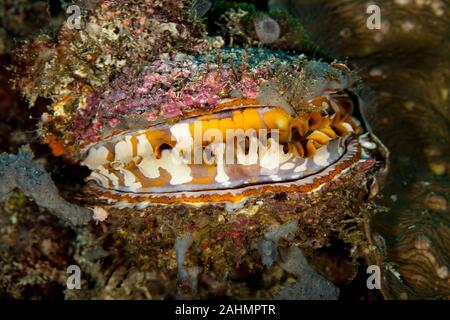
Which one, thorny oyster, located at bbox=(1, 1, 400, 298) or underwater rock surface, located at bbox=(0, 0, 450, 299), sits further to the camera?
underwater rock surface, located at bbox=(0, 0, 450, 299)

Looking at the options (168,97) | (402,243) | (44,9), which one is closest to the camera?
(168,97)

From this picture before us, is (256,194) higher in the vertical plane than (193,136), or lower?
lower

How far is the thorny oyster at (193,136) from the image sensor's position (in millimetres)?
2455

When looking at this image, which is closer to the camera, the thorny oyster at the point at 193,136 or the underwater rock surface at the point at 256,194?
the thorny oyster at the point at 193,136

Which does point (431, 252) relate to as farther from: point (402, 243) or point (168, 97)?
point (168, 97)

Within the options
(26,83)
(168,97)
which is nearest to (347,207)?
(168,97)

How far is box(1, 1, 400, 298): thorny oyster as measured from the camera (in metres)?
2.46

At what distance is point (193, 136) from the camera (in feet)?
8.38

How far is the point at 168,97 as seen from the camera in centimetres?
239

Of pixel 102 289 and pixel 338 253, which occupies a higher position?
pixel 338 253

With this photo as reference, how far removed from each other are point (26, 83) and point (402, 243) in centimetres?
328

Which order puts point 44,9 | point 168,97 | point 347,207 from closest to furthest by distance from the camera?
point 168,97 → point 347,207 → point 44,9
